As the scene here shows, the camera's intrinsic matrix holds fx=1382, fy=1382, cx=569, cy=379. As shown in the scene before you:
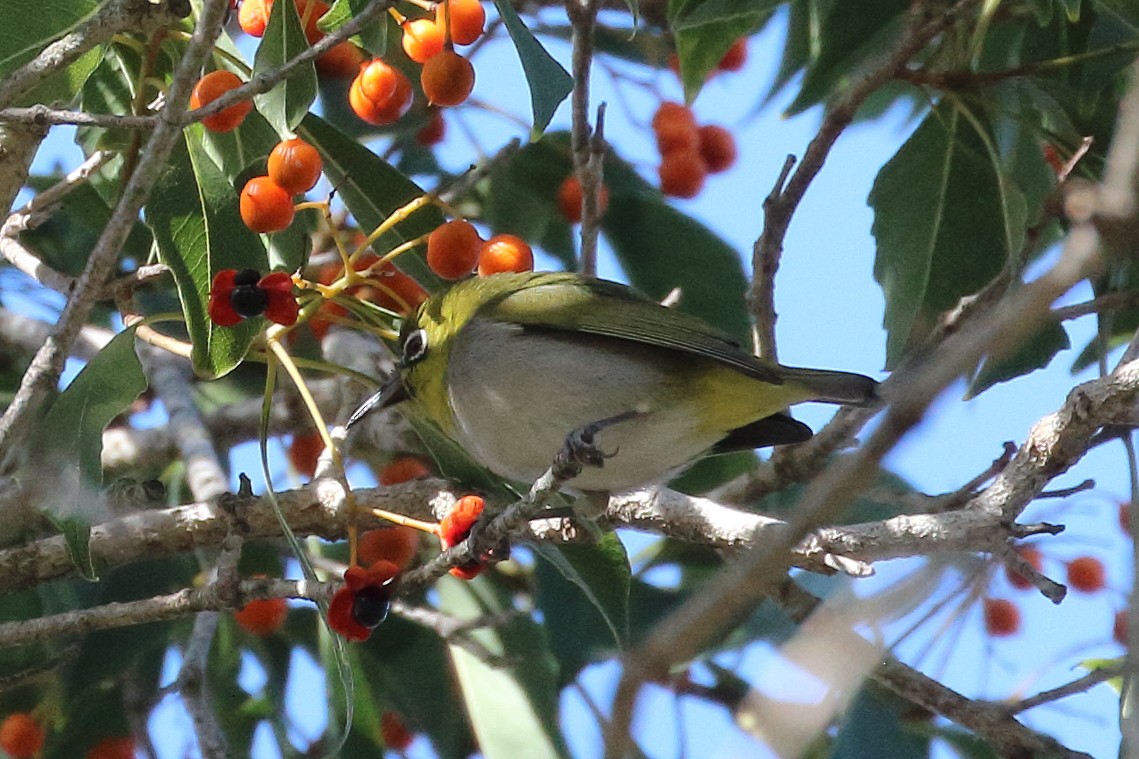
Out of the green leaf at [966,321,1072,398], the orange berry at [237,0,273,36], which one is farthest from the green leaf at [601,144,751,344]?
the orange berry at [237,0,273,36]

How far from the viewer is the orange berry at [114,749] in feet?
15.8

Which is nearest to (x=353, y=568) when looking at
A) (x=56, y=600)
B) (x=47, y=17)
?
(x=47, y=17)

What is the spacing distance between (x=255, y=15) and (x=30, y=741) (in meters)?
2.56

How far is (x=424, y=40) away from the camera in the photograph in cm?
360

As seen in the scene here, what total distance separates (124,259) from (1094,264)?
4.89 metres

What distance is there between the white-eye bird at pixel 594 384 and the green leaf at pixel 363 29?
0.93m

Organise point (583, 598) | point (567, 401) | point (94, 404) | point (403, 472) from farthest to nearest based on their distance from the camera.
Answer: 1. point (403, 472)
2. point (583, 598)
3. point (567, 401)
4. point (94, 404)

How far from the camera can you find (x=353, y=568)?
3068mm

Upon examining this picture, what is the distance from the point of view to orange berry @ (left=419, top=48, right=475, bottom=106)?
11.4 ft

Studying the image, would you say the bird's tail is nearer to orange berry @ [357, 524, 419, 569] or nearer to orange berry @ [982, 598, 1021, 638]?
orange berry @ [357, 524, 419, 569]

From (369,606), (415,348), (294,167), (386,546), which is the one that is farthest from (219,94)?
(386,546)

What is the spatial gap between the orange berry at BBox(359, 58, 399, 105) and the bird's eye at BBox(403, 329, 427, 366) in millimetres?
778

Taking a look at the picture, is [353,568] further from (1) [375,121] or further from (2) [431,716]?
(2) [431,716]

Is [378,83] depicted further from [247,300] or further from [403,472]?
[403,472]
